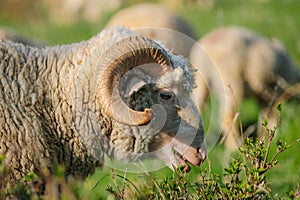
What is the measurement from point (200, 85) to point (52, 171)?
19.6ft

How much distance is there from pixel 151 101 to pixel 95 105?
421 millimetres

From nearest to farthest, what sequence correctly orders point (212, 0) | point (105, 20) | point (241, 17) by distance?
point (241, 17)
point (105, 20)
point (212, 0)

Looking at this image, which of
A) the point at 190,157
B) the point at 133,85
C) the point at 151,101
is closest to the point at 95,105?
the point at 133,85

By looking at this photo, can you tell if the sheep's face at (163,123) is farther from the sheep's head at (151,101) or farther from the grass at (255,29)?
the grass at (255,29)

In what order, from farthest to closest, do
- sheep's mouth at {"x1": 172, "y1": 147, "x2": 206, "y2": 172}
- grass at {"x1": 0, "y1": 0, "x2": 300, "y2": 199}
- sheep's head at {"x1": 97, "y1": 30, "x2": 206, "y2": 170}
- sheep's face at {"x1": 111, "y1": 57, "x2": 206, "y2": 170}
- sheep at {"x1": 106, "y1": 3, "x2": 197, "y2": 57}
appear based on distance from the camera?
1. sheep at {"x1": 106, "y1": 3, "x2": 197, "y2": 57}
2. grass at {"x1": 0, "y1": 0, "x2": 300, "y2": 199}
3. sheep's mouth at {"x1": 172, "y1": 147, "x2": 206, "y2": 172}
4. sheep's face at {"x1": 111, "y1": 57, "x2": 206, "y2": 170}
5. sheep's head at {"x1": 97, "y1": 30, "x2": 206, "y2": 170}

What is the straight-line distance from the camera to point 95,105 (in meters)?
4.90

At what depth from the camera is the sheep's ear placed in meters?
4.88

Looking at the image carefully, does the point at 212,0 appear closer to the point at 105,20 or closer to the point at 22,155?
the point at 105,20

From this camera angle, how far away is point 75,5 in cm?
2634

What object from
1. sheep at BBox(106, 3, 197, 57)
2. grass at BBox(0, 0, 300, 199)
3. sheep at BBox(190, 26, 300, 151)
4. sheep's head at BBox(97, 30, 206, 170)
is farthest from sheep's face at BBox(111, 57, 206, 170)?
sheep at BBox(106, 3, 197, 57)

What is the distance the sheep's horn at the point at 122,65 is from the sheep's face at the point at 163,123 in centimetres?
10

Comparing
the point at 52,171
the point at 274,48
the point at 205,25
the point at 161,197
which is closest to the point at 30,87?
the point at 52,171

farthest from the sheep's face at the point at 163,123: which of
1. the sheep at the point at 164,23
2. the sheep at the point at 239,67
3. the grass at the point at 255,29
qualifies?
the sheep at the point at 164,23

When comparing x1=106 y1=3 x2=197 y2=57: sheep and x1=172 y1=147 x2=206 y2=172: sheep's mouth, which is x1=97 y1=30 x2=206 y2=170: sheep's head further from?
x1=106 y1=3 x2=197 y2=57: sheep
